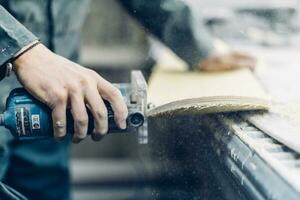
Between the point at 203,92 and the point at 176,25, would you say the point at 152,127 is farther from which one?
the point at 176,25

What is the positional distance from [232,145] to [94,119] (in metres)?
0.29

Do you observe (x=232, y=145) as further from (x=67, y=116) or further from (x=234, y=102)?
(x=67, y=116)

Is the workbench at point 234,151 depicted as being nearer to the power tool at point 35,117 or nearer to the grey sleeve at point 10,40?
the power tool at point 35,117

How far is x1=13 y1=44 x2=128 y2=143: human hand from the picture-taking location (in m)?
1.17

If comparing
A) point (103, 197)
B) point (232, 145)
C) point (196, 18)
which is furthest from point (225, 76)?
point (103, 197)

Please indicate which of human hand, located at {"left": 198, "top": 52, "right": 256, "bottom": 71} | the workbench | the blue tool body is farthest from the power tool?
human hand, located at {"left": 198, "top": 52, "right": 256, "bottom": 71}

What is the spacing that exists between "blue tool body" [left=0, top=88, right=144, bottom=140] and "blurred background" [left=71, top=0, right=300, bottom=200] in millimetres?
243

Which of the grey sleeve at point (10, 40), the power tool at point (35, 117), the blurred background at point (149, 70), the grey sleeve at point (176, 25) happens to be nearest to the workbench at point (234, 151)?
the blurred background at point (149, 70)

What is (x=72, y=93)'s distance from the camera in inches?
46.2

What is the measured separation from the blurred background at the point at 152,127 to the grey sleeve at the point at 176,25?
0.71 ft

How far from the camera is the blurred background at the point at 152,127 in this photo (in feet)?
4.63

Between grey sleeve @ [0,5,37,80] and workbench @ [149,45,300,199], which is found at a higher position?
grey sleeve @ [0,5,37,80]

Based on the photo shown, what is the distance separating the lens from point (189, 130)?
138 cm

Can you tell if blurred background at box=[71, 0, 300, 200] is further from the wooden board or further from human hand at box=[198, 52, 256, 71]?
human hand at box=[198, 52, 256, 71]
